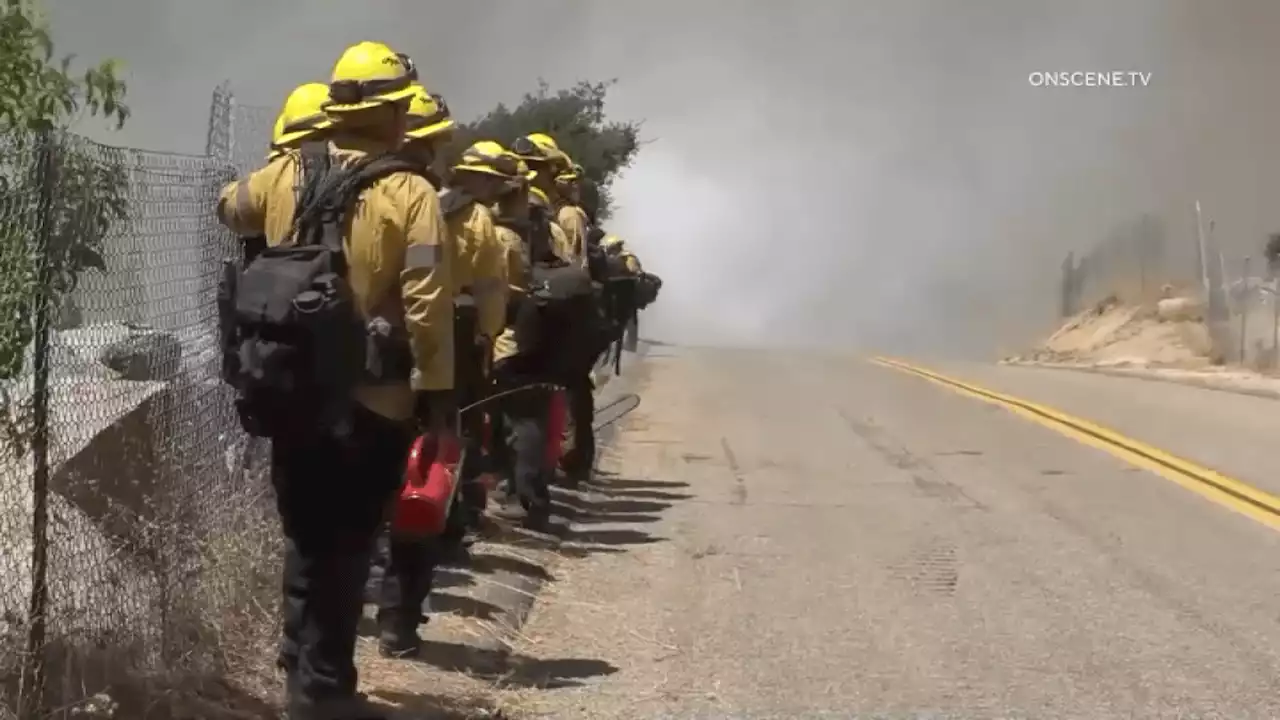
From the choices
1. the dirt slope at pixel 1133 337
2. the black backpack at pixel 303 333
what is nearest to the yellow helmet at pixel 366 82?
the black backpack at pixel 303 333

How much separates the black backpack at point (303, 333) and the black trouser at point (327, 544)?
6.9 inches

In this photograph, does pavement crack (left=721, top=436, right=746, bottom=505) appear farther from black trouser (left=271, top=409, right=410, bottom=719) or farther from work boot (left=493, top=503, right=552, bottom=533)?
black trouser (left=271, top=409, right=410, bottom=719)

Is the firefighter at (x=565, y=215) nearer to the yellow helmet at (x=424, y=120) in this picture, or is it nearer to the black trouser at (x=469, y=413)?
the black trouser at (x=469, y=413)

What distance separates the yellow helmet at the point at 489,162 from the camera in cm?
697

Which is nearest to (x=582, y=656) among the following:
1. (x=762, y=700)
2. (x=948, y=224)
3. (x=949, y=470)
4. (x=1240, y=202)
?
(x=762, y=700)

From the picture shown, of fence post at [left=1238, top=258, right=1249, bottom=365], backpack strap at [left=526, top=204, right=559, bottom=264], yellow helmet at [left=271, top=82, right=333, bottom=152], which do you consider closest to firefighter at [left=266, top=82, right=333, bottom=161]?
yellow helmet at [left=271, top=82, right=333, bottom=152]

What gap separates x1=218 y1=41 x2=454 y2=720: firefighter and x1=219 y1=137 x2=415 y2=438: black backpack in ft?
0.15

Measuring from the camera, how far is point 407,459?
466cm

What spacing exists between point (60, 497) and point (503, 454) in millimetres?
3910

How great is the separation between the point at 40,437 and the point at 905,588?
4081mm

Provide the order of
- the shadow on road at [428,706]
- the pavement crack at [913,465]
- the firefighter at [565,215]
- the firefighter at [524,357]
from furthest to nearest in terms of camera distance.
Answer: the pavement crack at [913,465], the firefighter at [565,215], the firefighter at [524,357], the shadow on road at [428,706]

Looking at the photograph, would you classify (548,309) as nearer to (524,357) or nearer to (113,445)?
(524,357)

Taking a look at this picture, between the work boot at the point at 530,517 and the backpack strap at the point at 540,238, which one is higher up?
the backpack strap at the point at 540,238

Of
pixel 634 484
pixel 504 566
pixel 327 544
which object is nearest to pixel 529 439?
pixel 504 566
